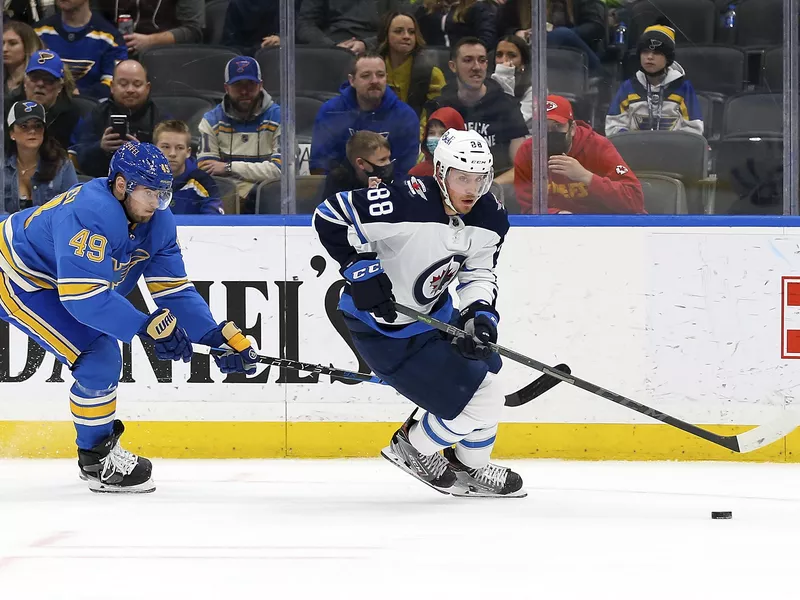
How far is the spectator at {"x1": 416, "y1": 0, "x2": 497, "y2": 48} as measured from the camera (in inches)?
178

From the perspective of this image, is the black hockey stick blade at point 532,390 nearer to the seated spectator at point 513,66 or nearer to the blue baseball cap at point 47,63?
the seated spectator at point 513,66

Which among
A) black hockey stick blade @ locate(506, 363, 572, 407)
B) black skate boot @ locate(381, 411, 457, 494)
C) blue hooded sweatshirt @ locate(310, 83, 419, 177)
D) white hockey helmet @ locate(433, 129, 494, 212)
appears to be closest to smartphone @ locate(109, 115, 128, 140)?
blue hooded sweatshirt @ locate(310, 83, 419, 177)

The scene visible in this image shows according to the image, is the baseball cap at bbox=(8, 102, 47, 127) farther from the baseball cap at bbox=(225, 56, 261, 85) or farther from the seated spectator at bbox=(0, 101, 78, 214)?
the baseball cap at bbox=(225, 56, 261, 85)

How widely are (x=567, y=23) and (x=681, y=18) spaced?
0.44 metres

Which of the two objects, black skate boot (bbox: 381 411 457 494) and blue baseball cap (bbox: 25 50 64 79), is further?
blue baseball cap (bbox: 25 50 64 79)

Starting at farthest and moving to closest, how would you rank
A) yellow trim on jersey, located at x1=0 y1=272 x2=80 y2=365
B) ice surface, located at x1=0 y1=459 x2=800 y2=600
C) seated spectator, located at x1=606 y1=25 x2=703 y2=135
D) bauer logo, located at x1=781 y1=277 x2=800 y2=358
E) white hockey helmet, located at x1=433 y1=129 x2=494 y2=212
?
seated spectator, located at x1=606 y1=25 x2=703 y2=135 < bauer logo, located at x1=781 y1=277 x2=800 y2=358 < yellow trim on jersey, located at x1=0 y1=272 x2=80 y2=365 < white hockey helmet, located at x1=433 y1=129 x2=494 y2=212 < ice surface, located at x1=0 y1=459 x2=800 y2=600

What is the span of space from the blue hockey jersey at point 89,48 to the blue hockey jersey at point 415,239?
1.52 meters

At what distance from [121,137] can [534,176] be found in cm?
164

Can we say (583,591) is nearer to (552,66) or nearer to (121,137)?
(552,66)

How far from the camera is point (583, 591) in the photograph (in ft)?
8.06

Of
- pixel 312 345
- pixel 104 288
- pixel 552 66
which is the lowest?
pixel 312 345

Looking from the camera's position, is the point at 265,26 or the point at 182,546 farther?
the point at 265,26

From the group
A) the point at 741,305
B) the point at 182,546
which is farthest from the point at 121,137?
the point at 741,305

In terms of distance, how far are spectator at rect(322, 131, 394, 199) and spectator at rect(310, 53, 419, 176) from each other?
0.02 metres
